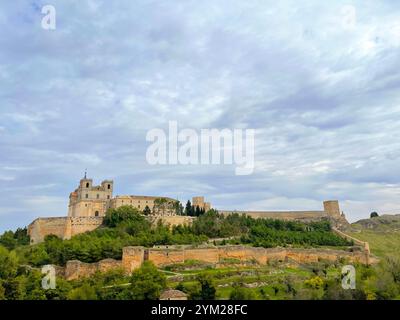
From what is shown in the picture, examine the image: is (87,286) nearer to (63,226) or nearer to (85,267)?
(85,267)

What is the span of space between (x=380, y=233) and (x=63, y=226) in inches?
1651

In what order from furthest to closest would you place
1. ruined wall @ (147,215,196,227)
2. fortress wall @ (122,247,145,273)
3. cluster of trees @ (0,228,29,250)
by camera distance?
ruined wall @ (147,215,196,227) < cluster of trees @ (0,228,29,250) < fortress wall @ (122,247,145,273)

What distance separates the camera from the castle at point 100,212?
163ft

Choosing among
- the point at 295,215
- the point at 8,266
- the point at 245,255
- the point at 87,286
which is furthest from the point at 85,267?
the point at 295,215

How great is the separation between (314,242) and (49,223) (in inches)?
1131

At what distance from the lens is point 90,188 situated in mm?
57062

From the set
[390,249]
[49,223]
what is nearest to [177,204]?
[49,223]

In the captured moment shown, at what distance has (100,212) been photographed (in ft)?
179

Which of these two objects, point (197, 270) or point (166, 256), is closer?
point (197, 270)

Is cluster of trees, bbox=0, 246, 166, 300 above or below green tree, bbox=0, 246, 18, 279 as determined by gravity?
below

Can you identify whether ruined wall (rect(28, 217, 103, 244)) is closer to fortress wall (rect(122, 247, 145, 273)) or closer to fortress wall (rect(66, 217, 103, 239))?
fortress wall (rect(66, 217, 103, 239))

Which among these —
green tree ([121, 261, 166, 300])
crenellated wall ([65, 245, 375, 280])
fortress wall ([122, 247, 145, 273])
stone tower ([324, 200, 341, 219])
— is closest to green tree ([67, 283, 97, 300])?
green tree ([121, 261, 166, 300])

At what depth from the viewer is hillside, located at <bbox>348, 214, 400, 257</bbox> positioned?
52719 millimetres
